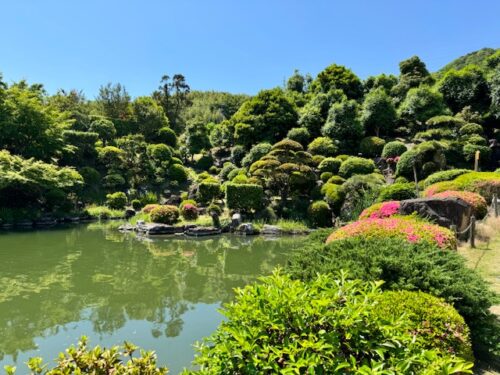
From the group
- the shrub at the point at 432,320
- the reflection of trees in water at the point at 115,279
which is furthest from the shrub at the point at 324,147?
the shrub at the point at 432,320

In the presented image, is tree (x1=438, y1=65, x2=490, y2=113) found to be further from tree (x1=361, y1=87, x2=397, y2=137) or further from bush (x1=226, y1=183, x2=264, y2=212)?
bush (x1=226, y1=183, x2=264, y2=212)

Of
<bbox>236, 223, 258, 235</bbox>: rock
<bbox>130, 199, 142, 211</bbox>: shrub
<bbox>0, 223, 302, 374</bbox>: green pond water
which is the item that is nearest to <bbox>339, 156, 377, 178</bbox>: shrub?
<bbox>236, 223, 258, 235</bbox>: rock

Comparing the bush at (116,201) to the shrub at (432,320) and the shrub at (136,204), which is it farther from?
the shrub at (432,320)

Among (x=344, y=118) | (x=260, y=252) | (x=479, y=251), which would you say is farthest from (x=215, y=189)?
(x=479, y=251)

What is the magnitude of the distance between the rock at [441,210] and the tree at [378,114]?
1694 centimetres

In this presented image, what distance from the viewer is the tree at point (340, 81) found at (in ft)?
97.3

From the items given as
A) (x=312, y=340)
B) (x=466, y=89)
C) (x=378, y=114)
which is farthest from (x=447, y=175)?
(x=466, y=89)

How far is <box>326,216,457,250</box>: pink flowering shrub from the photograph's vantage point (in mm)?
5557

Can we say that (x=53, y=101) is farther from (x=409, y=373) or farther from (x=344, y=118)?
(x=409, y=373)

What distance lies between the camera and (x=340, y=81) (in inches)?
1163

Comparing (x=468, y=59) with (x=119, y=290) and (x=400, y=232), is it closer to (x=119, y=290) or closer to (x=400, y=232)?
(x=400, y=232)

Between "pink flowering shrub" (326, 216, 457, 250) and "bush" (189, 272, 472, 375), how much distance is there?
144 inches

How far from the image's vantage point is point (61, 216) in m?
20.1

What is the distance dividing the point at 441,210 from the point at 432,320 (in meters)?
6.50
